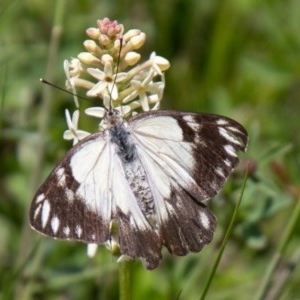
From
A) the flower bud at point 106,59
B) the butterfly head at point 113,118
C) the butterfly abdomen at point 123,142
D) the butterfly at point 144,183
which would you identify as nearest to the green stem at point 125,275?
the butterfly at point 144,183

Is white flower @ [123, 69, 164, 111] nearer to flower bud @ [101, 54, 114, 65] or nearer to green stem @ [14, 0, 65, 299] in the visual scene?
flower bud @ [101, 54, 114, 65]

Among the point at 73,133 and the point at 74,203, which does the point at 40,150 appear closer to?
the point at 73,133

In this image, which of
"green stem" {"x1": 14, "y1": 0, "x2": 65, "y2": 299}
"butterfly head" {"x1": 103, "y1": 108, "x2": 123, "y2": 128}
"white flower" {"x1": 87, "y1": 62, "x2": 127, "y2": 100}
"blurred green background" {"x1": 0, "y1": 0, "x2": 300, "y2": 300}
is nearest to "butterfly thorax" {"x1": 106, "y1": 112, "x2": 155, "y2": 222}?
"butterfly head" {"x1": 103, "y1": 108, "x2": 123, "y2": 128}

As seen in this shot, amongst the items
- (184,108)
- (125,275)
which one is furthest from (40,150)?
(184,108)

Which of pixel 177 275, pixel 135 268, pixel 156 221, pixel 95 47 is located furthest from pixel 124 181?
pixel 135 268

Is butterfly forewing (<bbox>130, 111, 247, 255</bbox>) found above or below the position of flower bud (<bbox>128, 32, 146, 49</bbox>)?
below

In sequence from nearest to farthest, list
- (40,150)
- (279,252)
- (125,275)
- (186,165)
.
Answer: (125,275) → (186,165) → (279,252) → (40,150)

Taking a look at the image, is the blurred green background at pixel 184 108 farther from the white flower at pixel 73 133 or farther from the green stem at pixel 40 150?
the white flower at pixel 73 133
